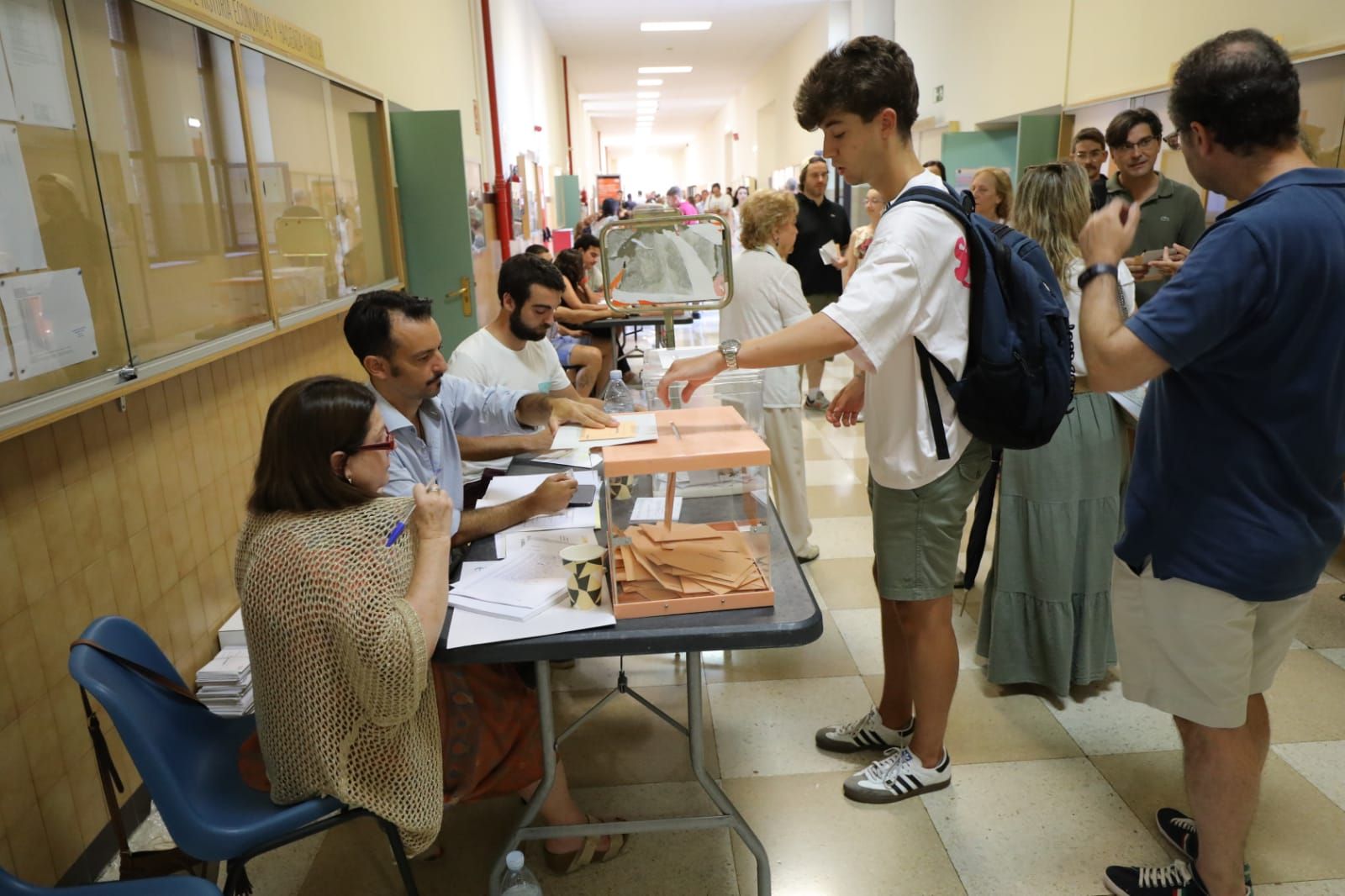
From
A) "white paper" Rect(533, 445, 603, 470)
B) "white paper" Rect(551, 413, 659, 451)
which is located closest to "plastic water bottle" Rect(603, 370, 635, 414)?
"white paper" Rect(533, 445, 603, 470)

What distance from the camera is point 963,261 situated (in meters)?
1.71

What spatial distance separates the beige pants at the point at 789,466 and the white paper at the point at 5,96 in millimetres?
2378

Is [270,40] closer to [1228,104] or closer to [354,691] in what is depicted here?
[354,691]

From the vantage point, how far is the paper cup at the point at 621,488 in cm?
157

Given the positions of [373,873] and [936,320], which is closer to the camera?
[936,320]

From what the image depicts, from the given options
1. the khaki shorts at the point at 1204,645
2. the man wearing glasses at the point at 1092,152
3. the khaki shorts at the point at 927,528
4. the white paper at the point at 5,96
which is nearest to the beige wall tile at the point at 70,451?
the white paper at the point at 5,96

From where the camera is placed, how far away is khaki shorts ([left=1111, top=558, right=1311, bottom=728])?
5.04 ft

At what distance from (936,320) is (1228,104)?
0.58 meters

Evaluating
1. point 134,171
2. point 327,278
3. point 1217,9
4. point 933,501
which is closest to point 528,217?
point 327,278

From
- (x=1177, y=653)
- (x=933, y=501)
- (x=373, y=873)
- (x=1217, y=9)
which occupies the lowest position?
(x=373, y=873)

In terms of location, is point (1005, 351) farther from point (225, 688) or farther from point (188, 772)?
point (225, 688)

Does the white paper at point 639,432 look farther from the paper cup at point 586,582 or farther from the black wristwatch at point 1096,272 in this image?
the black wristwatch at point 1096,272

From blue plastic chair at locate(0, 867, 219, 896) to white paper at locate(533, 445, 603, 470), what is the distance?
1273mm

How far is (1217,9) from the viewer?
387 centimetres
